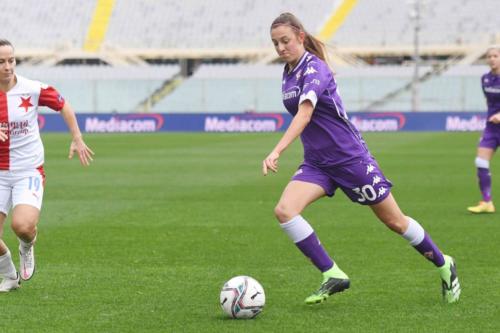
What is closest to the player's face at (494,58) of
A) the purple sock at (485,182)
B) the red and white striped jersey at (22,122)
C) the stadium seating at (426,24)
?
the purple sock at (485,182)

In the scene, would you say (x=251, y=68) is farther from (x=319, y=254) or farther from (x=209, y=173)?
(x=319, y=254)

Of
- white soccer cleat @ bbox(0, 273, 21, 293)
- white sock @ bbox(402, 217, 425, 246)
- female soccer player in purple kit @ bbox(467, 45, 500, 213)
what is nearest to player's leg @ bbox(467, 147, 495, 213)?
female soccer player in purple kit @ bbox(467, 45, 500, 213)

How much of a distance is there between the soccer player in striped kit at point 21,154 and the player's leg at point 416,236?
7.82 ft

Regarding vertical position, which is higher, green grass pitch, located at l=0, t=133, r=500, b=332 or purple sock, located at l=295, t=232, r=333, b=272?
purple sock, located at l=295, t=232, r=333, b=272

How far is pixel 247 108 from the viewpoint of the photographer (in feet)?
158

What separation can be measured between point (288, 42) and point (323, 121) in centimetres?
64

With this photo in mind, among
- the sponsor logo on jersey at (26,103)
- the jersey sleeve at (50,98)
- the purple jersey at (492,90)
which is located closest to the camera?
the sponsor logo on jersey at (26,103)

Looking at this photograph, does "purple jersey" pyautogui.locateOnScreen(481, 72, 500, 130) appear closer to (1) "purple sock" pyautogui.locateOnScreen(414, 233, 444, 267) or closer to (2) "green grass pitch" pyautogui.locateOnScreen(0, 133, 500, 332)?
Answer: (2) "green grass pitch" pyautogui.locateOnScreen(0, 133, 500, 332)

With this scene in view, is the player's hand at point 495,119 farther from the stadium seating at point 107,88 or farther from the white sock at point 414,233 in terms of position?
the stadium seating at point 107,88

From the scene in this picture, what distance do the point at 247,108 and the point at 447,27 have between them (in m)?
13.8

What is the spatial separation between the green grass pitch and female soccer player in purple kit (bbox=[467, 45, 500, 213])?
0.49 m

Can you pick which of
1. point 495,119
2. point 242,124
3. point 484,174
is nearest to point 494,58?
point 495,119

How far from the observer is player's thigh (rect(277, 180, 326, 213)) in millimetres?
7031

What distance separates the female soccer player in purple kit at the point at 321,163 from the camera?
22.9 ft
